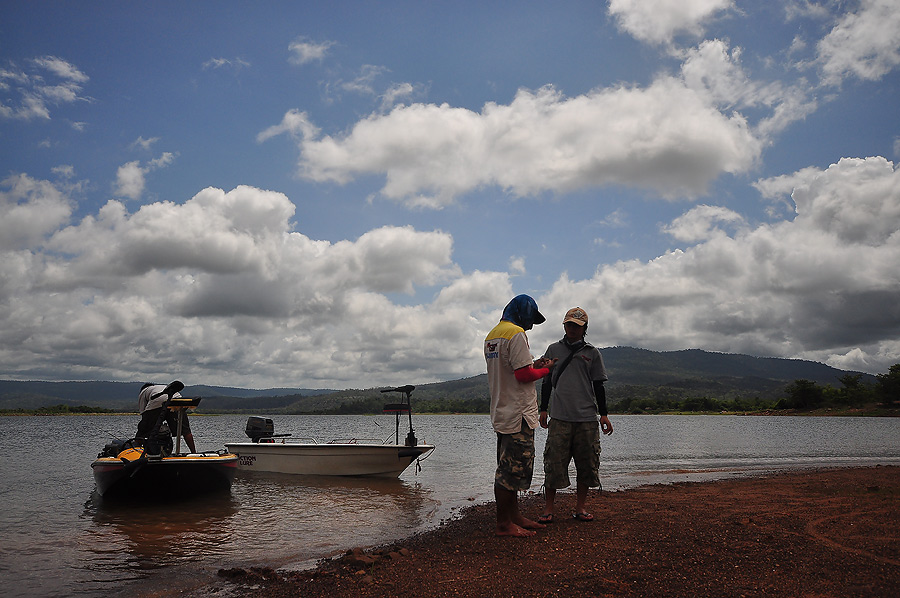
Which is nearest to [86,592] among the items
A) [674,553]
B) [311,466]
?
[674,553]

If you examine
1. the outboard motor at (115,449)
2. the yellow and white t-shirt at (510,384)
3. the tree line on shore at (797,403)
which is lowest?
the tree line on shore at (797,403)

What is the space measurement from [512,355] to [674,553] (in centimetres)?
235

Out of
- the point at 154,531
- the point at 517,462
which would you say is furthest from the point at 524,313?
the point at 154,531

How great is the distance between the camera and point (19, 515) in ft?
39.7

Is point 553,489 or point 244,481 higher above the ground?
point 553,489

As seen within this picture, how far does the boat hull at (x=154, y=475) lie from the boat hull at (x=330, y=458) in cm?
433

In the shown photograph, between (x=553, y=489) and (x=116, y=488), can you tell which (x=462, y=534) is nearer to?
(x=553, y=489)

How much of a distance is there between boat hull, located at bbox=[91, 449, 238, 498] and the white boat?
4344 millimetres

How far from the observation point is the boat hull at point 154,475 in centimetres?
1188

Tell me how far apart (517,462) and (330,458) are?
11939 millimetres

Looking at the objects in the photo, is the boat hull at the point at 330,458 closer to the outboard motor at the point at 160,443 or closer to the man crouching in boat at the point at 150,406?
the outboard motor at the point at 160,443

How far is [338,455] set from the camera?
16578 millimetres

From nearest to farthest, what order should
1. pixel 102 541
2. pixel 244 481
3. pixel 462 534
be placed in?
pixel 462 534
pixel 102 541
pixel 244 481

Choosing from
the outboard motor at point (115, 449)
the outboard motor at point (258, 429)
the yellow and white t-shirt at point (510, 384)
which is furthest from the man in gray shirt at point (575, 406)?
the outboard motor at point (258, 429)
